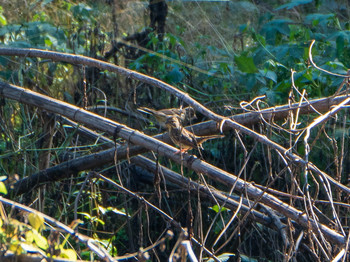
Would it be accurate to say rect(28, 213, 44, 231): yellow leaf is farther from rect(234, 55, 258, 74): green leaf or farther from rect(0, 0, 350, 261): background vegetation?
rect(234, 55, 258, 74): green leaf

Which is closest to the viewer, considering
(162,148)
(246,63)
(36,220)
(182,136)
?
(36,220)

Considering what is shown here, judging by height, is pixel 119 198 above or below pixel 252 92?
below

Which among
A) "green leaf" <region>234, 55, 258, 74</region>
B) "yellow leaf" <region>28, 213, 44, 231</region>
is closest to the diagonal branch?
"yellow leaf" <region>28, 213, 44, 231</region>

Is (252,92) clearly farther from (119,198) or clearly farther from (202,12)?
(202,12)

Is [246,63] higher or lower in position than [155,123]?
higher

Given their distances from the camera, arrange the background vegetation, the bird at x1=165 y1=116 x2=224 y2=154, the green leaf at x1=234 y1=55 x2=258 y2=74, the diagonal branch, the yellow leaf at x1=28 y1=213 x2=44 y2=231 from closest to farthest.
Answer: the yellow leaf at x1=28 y1=213 x2=44 y2=231 → the diagonal branch → the bird at x1=165 y1=116 x2=224 y2=154 → the background vegetation → the green leaf at x1=234 y1=55 x2=258 y2=74

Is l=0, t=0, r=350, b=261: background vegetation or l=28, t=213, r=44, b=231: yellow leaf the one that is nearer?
l=28, t=213, r=44, b=231: yellow leaf

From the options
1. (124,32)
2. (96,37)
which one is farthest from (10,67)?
(124,32)

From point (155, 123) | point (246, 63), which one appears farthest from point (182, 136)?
point (246, 63)

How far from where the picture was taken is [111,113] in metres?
4.79

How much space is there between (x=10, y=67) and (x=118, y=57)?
56.9 inches

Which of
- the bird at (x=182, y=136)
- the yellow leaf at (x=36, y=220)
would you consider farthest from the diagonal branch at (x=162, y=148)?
the yellow leaf at (x=36, y=220)

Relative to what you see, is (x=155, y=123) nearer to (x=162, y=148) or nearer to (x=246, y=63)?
(x=246, y=63)

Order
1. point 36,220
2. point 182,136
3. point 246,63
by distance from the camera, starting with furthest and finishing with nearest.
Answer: point 246,63, point 182,136, point 36,220
